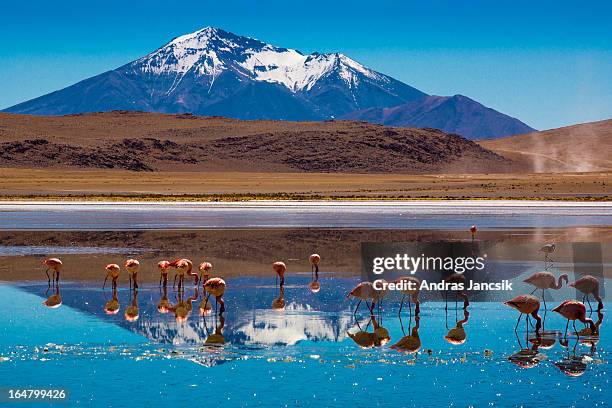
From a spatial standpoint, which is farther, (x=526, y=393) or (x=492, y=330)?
(x=492, y=330)

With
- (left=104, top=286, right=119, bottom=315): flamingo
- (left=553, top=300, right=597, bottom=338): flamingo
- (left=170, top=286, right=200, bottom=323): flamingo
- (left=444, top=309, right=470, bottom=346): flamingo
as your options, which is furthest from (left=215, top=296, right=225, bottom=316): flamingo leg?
(left=553, top=300, right=597, bottom=338): flamingo

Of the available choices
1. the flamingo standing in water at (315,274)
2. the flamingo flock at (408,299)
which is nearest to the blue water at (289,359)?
the flamingo flock at (408,299)

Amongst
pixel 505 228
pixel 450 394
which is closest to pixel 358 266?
pixel 450 394

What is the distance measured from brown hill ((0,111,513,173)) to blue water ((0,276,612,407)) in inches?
5084

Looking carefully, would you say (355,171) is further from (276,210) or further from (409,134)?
(276,210)

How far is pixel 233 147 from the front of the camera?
6639 inches

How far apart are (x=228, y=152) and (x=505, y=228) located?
Answer: 132854mm

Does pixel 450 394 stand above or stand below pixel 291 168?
below

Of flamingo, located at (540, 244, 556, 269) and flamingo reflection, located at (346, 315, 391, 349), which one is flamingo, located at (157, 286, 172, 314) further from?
flamingo, located at (540, 244, 556, 269)

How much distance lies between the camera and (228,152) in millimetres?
165375

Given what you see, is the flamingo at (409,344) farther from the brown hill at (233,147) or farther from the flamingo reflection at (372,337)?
the brown hill at (233,147)

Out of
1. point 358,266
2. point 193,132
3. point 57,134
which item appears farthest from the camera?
point 193,132

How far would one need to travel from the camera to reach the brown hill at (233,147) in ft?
480

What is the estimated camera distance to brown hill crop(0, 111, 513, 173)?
146250 millimetres
